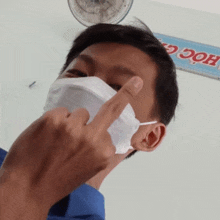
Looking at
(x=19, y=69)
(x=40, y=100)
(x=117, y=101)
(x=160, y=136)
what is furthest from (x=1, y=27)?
(x=117, y=101)

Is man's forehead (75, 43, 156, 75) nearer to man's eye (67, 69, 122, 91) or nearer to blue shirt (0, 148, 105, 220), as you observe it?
man's eye (67, 69, 122, 91)

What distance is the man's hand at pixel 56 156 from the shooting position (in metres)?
0.54

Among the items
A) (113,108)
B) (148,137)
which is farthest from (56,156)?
(148,137)

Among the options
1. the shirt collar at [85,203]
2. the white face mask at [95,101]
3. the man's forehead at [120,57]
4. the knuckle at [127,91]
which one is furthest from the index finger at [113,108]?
the shirt collar at [85,203]

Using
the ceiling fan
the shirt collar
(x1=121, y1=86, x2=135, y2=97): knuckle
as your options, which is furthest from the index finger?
the ceiling fan

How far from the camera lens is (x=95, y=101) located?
980 millimetres

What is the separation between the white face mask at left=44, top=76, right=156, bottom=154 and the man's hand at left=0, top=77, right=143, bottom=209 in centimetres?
37

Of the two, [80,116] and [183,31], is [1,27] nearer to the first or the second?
[183,31]

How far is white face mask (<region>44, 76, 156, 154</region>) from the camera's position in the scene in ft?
3.20

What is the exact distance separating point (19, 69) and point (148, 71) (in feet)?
4.68

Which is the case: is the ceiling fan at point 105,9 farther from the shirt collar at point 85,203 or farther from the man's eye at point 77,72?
the shirt collar at point 85,203

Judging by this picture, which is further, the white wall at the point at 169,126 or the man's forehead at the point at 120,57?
the white wall at the point at 169,126

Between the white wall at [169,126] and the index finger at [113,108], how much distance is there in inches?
40.5

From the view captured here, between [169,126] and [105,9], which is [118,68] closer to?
[169,126]
